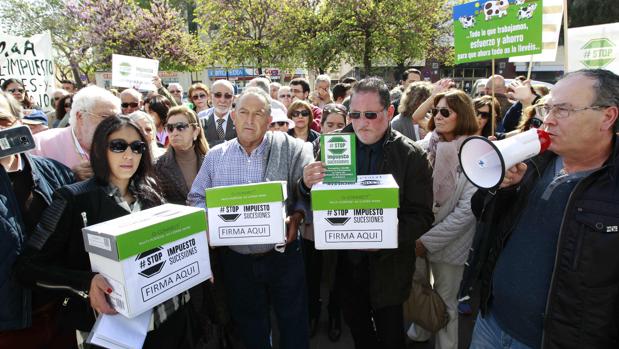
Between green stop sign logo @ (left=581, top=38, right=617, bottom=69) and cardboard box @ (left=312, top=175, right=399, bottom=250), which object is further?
green stop sign logo @ (left=581, top=38, right=617, bottom=69)

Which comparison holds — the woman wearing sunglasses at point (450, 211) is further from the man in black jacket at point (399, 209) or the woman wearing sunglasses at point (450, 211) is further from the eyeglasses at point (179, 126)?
the eyeglasses at point (179, 126)

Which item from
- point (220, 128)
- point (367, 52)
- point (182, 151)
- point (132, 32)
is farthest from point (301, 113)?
point (132, 32)

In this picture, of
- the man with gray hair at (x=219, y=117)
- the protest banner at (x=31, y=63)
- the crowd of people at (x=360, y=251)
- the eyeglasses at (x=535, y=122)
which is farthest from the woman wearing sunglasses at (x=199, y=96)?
the eyeglasses at (x=535, y=122)

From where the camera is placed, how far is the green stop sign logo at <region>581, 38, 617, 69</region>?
14.3 feet

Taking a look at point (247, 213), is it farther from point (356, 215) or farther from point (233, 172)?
point (356, 215)

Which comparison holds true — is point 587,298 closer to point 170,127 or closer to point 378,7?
point 170,127

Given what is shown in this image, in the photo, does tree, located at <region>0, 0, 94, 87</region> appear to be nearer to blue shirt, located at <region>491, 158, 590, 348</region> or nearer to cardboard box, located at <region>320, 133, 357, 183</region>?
cardboard box, located at <region>320, 133, 357, 183</region>

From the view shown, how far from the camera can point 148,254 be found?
178 cm

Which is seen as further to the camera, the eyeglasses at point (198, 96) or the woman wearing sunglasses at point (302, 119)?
the eyeglasses at point (198, 96)

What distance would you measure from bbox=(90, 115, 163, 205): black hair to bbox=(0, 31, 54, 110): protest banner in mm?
4602

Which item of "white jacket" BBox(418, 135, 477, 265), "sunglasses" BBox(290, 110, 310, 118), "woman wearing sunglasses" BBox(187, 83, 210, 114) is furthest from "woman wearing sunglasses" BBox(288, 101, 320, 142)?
"woman wearing sunglasses" BBox(187, 83, 210, 114)

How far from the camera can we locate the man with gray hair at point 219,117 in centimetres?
526

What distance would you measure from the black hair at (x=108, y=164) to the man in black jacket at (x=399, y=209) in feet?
3.15

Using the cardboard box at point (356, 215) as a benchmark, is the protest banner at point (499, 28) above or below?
above
